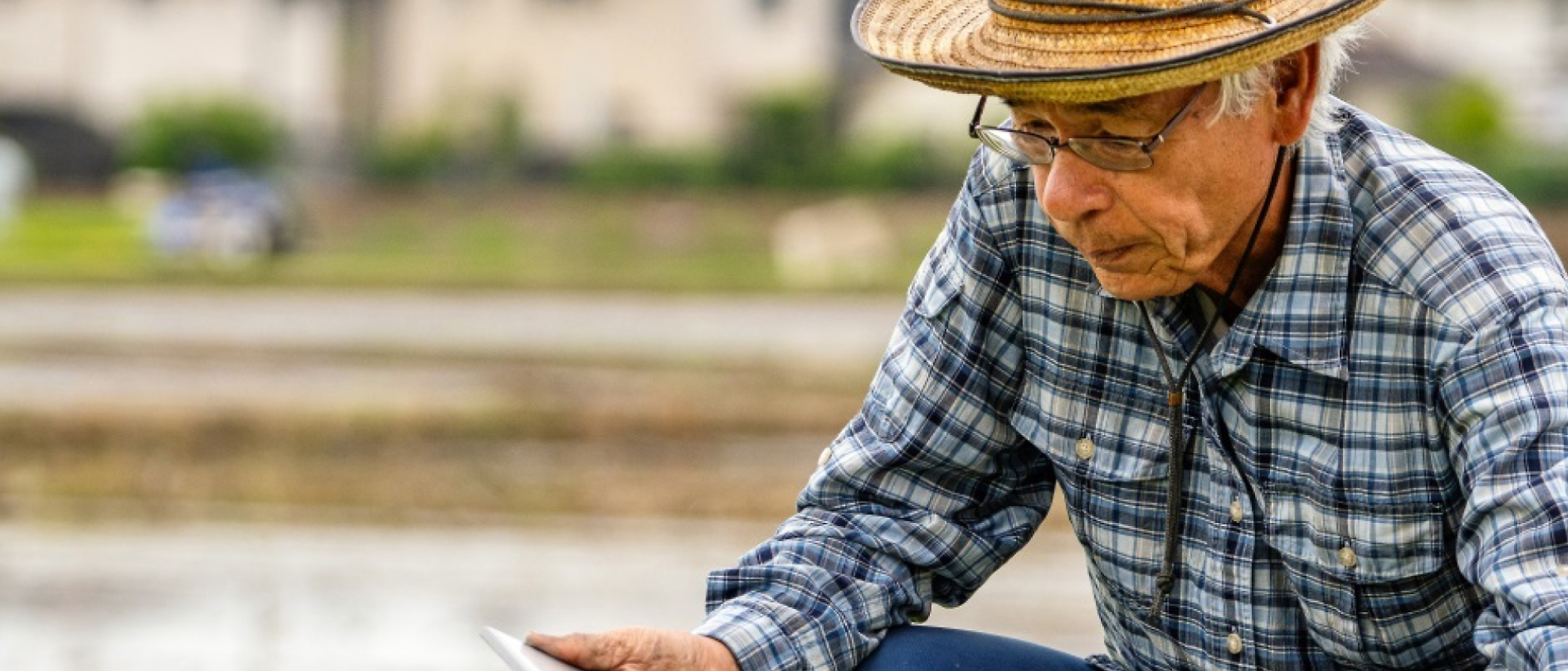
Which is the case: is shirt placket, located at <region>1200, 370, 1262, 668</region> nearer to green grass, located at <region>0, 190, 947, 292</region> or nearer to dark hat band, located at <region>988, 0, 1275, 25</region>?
dark hat band, located at <region>988, 0, 1275, 25</region>

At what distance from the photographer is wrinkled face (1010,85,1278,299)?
1.60 m

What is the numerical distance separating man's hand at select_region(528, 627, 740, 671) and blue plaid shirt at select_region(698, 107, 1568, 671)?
0.02 meters

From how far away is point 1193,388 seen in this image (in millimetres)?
1755

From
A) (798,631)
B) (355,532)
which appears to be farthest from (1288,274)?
(355,532)

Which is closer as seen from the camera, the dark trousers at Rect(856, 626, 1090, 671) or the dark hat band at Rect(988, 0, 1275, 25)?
the dark hat band at Rect(988, 0, 1275, 25)

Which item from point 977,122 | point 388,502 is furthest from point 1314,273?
point 388,502

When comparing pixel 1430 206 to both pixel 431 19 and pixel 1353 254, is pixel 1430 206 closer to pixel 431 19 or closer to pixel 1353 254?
pixel 1353 254

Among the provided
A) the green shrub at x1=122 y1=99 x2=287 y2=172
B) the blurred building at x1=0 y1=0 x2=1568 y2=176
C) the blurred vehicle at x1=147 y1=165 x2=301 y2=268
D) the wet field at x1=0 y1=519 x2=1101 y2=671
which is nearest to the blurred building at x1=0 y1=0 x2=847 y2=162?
the blurred building at x1=0 y1=0 x2=1568 y2=176

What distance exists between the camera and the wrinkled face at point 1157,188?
160cm

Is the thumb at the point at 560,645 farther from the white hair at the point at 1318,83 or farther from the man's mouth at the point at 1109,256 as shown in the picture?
the white hair at the point at 1318,83

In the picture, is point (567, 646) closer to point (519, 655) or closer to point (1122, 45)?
point (519, 655)

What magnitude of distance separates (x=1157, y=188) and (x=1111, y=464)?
0.28m

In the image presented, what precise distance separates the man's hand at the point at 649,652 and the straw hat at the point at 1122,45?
500 millimetres

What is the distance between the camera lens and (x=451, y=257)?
1895 cm
